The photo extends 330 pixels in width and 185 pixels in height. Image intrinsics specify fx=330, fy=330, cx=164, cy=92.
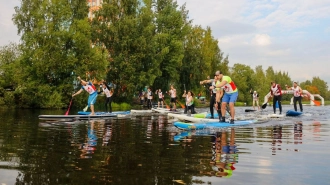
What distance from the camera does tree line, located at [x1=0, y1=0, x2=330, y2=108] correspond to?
118 feet

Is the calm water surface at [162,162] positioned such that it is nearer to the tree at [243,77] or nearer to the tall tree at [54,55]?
the tall tree at [54,55]

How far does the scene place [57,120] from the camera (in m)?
16.4

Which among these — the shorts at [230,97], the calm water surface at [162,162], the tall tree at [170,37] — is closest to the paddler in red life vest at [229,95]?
the shorts at [230,97]

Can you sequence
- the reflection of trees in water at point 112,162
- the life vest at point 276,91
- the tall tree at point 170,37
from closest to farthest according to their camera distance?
the reflection of trees in water at point 112,162, the life vest at point 276,91, the tall tree at point 170,37

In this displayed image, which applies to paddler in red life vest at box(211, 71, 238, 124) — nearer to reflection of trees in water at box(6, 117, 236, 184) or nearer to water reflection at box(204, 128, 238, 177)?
water reflection at box(204, 128, 238, 177)

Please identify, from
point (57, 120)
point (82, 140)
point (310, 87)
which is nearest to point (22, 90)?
point (57, 120)

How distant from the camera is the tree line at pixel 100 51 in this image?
36.0 meters

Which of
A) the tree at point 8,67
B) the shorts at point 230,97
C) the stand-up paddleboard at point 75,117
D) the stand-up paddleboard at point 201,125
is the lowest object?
the stand-up paddleboard at point 201,125

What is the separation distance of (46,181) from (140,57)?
38.5 m

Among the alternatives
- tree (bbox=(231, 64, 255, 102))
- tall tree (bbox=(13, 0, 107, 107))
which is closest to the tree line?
tall tree (bbox=(13, 0, 107, 107))

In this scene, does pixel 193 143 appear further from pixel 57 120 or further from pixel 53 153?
pixel 57 120

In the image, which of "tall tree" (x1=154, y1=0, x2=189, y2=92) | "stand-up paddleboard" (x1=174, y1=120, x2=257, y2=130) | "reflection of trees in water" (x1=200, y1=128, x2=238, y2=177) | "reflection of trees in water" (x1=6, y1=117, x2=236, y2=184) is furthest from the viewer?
"tall tree" (x1=154, y1=0, x2=189, y2=92)

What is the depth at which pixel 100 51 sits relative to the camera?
39.8 m

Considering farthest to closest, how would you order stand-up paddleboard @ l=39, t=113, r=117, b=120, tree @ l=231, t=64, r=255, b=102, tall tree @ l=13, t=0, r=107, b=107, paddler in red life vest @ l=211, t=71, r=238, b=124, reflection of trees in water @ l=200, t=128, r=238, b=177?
tree @ l=231, t=64, r=255, b=102
tall tree @ l=13, t=0, r=107, b=107
stand-up paddleboard @ l=39, t=113, r=117, b=120
paddler in red life vest @ l=211, t=71, r=238, b=124
reflection of trees in water @ l=200, t=128, r=238, b=177
